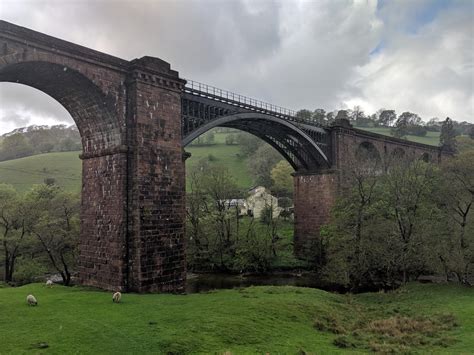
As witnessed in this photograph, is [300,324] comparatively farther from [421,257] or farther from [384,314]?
[421,257]

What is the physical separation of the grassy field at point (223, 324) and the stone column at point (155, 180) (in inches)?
86.5

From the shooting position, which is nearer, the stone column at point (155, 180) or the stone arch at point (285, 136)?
the stone column at point (155, 180)

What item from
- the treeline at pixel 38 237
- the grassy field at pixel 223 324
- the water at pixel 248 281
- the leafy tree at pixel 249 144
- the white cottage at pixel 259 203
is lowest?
the water at pixel 248 281

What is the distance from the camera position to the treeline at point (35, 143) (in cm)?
8850

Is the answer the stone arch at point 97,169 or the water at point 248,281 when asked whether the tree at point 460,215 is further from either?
the stone arch at point 97,169

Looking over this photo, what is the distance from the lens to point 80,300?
14.2 meters

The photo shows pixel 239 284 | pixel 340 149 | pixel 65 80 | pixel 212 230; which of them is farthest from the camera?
pixel 212 230

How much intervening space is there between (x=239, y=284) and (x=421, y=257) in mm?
14452

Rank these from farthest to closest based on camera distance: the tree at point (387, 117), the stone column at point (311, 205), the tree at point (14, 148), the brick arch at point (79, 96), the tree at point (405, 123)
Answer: the tree at point (387, 117) < the tree at point (405, 123) < the tree at point (14, 148) < the stone column at point (311, 205) < the brick arch at point (79, 96)

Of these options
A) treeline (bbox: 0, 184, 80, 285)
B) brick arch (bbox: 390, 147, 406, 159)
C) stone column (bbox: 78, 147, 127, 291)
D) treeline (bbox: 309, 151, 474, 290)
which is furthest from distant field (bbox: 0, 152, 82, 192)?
treeline (bbox: 309, 151, 474, 290)

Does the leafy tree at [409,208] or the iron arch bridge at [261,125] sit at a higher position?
the iron arch bridge at [261,125]

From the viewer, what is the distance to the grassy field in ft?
32.3

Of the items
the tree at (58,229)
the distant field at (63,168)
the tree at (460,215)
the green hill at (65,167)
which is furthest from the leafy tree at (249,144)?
the tree at (460,215)

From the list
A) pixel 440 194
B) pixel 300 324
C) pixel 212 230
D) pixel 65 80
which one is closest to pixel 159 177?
pixel 65 80
